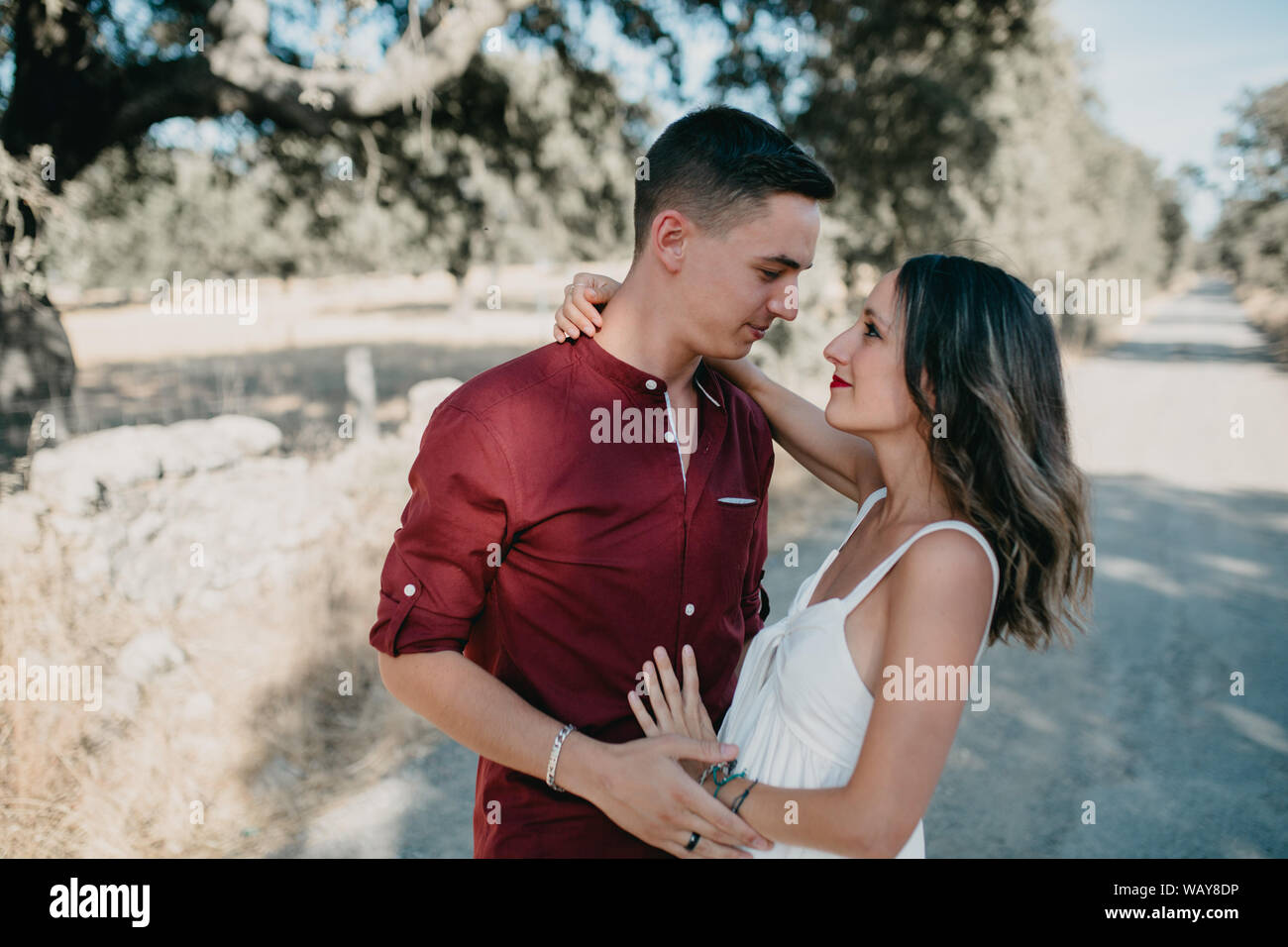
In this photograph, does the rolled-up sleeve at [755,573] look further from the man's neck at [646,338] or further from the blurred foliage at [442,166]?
the blurred foliage at [442,166]

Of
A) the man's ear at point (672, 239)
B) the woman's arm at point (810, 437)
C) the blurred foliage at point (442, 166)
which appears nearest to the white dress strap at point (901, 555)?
the woman's arm at point (810, 437)

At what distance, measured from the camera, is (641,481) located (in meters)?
2.02

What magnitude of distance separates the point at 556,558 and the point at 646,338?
0.63 metres

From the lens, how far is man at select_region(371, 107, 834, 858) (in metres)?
1.82

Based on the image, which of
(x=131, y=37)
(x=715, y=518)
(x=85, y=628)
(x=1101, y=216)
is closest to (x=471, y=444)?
(x=715, y=518)

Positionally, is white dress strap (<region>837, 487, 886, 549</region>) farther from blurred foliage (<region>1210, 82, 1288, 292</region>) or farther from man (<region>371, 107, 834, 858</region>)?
blurred foliage (<region>1210, 82, 1288, 292</region>)

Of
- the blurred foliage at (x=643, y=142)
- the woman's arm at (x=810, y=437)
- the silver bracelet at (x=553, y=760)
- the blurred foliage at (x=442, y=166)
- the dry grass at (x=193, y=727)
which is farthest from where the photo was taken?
the blurred foliage at (x=442, y=166)

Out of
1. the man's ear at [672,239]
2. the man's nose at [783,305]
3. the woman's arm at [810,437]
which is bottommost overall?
the woman's arm at [810,437]

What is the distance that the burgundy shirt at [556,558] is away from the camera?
1.86 meters

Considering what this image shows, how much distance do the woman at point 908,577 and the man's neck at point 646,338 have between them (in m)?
0.06

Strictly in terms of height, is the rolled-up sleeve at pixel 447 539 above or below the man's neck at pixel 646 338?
below

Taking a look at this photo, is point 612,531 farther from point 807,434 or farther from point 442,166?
point 442,166

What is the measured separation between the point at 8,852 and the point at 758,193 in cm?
369
